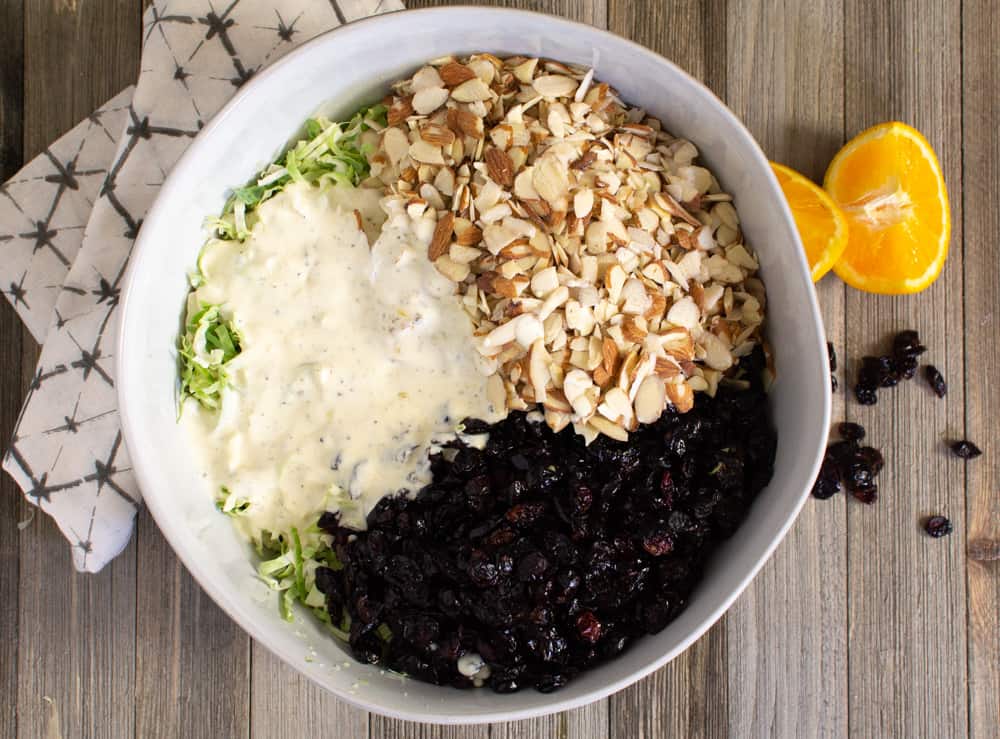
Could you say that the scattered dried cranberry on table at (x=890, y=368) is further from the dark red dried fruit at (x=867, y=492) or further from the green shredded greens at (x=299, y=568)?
the green shredded greens at (x=299, y=568)

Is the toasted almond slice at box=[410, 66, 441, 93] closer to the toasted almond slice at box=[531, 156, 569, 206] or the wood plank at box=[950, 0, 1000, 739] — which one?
the toasted almond slice at box=[531, 156, 569, 206]

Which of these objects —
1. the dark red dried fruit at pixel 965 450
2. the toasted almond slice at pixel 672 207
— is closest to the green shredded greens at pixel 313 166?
the toasted almond slice at pixel 672 207

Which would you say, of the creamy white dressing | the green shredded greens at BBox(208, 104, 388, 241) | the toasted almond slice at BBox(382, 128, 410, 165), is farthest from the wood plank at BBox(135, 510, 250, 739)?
the toasted almond slice at BBox(382, 128, 410, 165)

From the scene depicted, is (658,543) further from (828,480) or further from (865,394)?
(865,394)

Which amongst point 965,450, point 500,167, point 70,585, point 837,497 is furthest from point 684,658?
point 70,585

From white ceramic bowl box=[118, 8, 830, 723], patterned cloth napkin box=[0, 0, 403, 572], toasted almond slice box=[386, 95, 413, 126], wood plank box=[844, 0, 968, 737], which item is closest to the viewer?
white ceramic bowl box=[118, 8, 830, 723]

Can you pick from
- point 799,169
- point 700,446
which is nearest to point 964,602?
point 700,446

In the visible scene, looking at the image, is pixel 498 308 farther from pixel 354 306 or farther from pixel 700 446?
pixel 700 446
